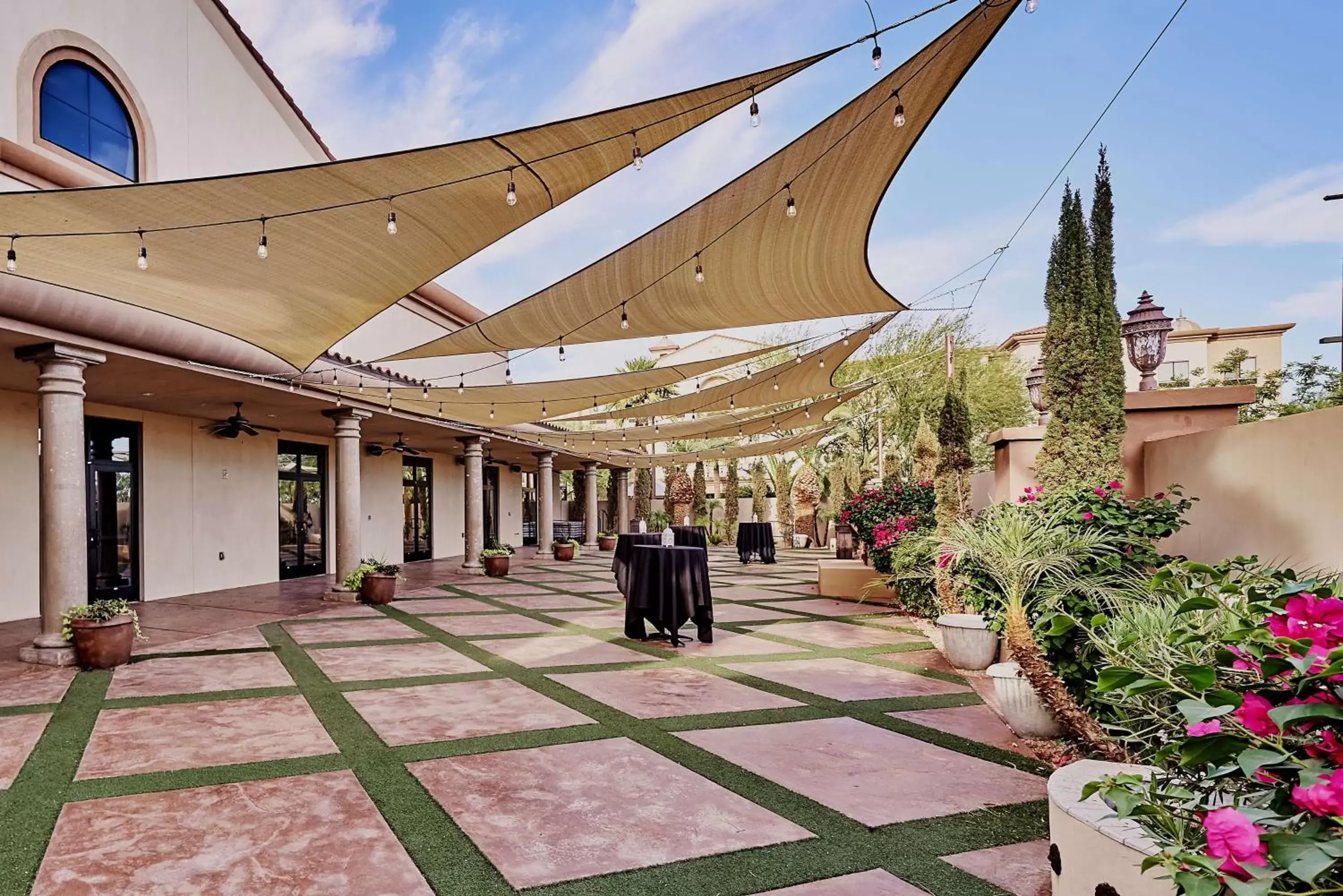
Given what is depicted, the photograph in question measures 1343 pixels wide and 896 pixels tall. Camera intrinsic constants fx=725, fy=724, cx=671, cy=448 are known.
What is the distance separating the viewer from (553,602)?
9.01 m

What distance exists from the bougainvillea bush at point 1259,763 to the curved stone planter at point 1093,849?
0.45 ft

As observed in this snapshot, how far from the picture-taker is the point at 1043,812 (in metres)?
2.75

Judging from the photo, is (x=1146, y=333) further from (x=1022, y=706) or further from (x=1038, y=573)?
(x=1022, y=706)

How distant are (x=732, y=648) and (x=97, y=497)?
7.74 meters

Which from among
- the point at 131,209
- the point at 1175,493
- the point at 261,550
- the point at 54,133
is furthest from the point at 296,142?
the point at 1175,493

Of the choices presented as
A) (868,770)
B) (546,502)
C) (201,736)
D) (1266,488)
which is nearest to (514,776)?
(868,770)

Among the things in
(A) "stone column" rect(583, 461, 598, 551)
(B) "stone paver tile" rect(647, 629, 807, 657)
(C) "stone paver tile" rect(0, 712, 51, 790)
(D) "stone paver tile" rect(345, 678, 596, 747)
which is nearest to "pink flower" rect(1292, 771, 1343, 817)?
(D) "stone paver tile" rect(345, 678, 596, 747)

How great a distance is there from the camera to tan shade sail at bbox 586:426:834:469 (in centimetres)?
1494

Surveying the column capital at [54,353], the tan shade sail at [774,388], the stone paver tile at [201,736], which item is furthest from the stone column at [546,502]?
the stone paver tile at [201,736]

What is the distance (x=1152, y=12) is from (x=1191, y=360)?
24.5 meters

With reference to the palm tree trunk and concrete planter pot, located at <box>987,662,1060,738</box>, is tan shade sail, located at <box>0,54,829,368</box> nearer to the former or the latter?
the palm tree trunk

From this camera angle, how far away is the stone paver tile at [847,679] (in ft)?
15.1

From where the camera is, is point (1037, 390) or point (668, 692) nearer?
point (668, 692)

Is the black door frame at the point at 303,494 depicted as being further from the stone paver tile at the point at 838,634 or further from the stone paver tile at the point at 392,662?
the stone paver tile at the point at 838,634
